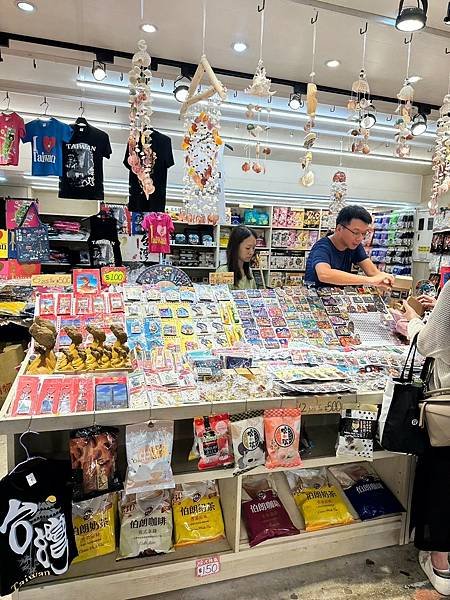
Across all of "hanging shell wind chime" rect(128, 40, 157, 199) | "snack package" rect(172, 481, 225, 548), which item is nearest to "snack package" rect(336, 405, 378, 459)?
"snack package" rect(172, 481, 225, 548)

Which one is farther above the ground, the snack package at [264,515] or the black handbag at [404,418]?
the black handbag at [404,418]

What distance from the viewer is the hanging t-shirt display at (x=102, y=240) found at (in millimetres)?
5488

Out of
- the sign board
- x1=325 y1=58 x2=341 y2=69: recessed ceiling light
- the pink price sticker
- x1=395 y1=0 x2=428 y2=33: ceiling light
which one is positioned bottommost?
the pink price sticker

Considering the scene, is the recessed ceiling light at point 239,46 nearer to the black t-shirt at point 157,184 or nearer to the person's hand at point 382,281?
the black t-shirt at point 157,184

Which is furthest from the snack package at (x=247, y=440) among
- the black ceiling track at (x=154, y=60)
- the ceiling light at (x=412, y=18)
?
the black ceiling track at (x=154, y=60)

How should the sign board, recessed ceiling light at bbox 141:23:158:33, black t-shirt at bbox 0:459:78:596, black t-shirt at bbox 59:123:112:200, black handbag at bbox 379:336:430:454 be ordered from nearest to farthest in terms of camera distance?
black t-shirt at bbox 0:459:78:596 < black handbag at bbox 379:336:430:454 < the sign board < recessed ceiling light at bbox 141:23:158:33 < black t-shirt at bbox 59:123:112:200

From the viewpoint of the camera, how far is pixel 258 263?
710 centimetres

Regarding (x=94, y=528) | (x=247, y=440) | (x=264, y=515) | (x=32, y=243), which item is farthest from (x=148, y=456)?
(x=32, y=243)

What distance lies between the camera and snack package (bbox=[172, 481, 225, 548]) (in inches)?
74.0

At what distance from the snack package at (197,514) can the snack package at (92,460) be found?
48 cm

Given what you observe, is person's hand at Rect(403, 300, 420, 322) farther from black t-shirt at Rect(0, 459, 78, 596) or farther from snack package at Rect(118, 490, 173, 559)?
black t-shirt at Rect(0, 459, 78, 596)

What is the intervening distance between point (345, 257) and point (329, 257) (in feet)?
0.53

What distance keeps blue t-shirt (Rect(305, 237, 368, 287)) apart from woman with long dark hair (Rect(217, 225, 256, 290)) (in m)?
0.64

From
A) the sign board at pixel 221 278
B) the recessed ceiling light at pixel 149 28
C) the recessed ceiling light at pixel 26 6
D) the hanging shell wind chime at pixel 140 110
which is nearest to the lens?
the hanging shell wind chime at pixel 140 110
